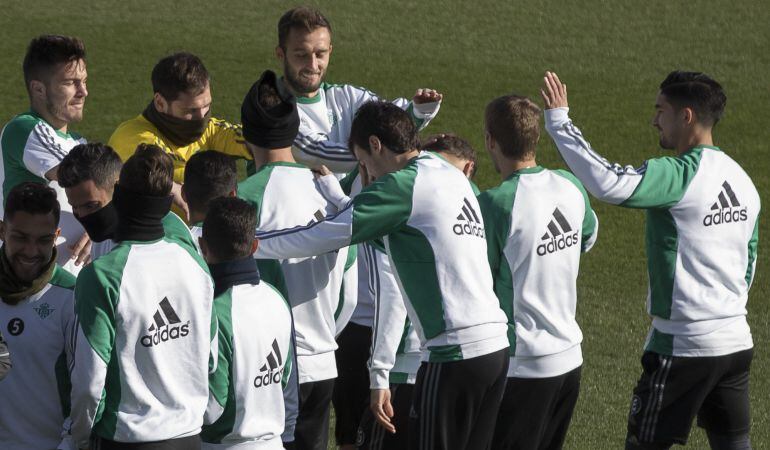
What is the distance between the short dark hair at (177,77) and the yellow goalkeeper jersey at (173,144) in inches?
8.1

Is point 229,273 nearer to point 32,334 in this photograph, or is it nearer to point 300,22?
point 32,334

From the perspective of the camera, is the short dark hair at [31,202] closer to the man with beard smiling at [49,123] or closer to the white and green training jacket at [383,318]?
the man with beard smiling at [49,123]

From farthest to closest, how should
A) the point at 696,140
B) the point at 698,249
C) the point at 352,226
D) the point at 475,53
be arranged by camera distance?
1. the point at 475,53
2. the point at 696,140
3. the point at 698,249
4. the point at 352,226

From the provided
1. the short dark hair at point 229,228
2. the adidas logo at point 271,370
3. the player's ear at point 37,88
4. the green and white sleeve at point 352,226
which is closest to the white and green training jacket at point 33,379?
the short dark hair at point 229,228

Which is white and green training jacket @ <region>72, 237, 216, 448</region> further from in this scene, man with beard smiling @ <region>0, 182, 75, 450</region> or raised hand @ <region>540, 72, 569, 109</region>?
raised hand @ <region>540, 72, 569, 109</region>

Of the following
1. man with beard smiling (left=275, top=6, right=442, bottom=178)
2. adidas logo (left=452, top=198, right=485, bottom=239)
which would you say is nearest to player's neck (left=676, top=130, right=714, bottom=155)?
man with beard smiling (left=275, top=6, right=442, bottom=178)

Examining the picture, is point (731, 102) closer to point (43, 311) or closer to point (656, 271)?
point (656, 271)

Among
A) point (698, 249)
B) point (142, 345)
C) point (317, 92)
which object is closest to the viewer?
point (142, 345)

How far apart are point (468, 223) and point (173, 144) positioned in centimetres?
154

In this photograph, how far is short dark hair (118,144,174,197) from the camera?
15.2 ft

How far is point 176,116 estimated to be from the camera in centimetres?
597

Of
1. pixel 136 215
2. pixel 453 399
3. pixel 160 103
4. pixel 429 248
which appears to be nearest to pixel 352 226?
pixel 429 248

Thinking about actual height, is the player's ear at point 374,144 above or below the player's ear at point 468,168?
above

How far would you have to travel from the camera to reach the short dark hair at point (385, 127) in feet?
17.6
